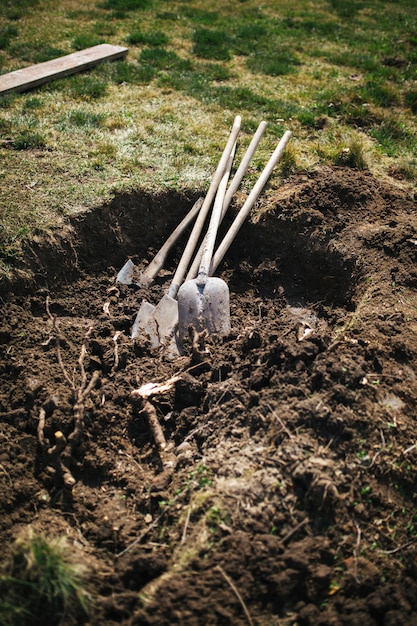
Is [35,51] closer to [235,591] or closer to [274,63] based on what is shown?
[274,63]

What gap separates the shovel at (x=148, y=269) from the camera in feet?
15.4

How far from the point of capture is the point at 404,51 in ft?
27.2

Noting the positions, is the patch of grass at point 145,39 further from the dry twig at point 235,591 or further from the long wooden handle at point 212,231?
the dry twig at point 235,591

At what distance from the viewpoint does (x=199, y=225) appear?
15.7ft

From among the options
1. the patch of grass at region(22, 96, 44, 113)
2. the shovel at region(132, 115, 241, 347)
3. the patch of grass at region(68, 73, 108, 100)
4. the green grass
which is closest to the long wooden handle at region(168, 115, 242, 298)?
the shovel at region(132, 115, 241, 347)

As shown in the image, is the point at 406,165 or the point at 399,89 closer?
the point at 406,165

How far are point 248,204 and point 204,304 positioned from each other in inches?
47.8

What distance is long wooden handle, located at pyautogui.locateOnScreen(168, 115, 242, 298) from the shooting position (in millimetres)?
4479

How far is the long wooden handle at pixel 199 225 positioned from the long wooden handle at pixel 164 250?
13cm

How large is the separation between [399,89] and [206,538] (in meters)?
6.86

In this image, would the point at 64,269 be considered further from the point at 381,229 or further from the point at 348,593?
the point at 348,593

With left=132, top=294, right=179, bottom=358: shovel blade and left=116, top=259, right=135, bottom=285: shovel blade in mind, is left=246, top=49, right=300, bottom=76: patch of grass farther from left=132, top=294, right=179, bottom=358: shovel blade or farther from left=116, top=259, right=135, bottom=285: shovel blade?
left=132, top=294, right=179, bottom=358: shovel blade

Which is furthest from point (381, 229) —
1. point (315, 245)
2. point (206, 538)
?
point (206, 538)

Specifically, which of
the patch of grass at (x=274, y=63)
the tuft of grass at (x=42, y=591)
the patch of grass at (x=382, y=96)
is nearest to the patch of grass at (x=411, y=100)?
the patch of grass at (x=382, y=96)
